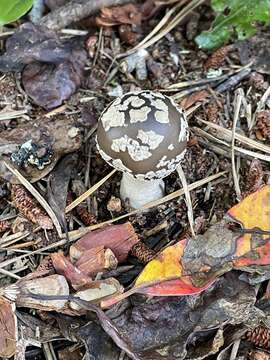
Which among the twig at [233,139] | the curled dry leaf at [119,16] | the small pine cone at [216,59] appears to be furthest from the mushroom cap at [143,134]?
the curled dry leaf at [119,16]

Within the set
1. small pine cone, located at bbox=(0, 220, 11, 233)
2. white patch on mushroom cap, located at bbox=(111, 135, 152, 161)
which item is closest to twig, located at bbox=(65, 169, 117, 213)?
small pine cone, located at bbox=(0, 220, 11, 233)

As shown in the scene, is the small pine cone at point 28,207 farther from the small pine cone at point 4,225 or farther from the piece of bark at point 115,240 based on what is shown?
the piece of bark at point 115,240

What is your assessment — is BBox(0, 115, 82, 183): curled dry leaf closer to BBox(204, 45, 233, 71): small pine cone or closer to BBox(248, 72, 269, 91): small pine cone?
BBox(204, 45, 233, 71): small pine cone

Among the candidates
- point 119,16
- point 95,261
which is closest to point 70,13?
point 119,16

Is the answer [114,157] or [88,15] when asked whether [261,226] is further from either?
[88,15]

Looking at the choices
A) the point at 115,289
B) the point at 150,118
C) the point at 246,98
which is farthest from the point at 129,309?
the point at 246,98

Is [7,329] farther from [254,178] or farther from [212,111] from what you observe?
[212,111]

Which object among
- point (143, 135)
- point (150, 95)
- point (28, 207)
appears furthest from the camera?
point (28, 207)
